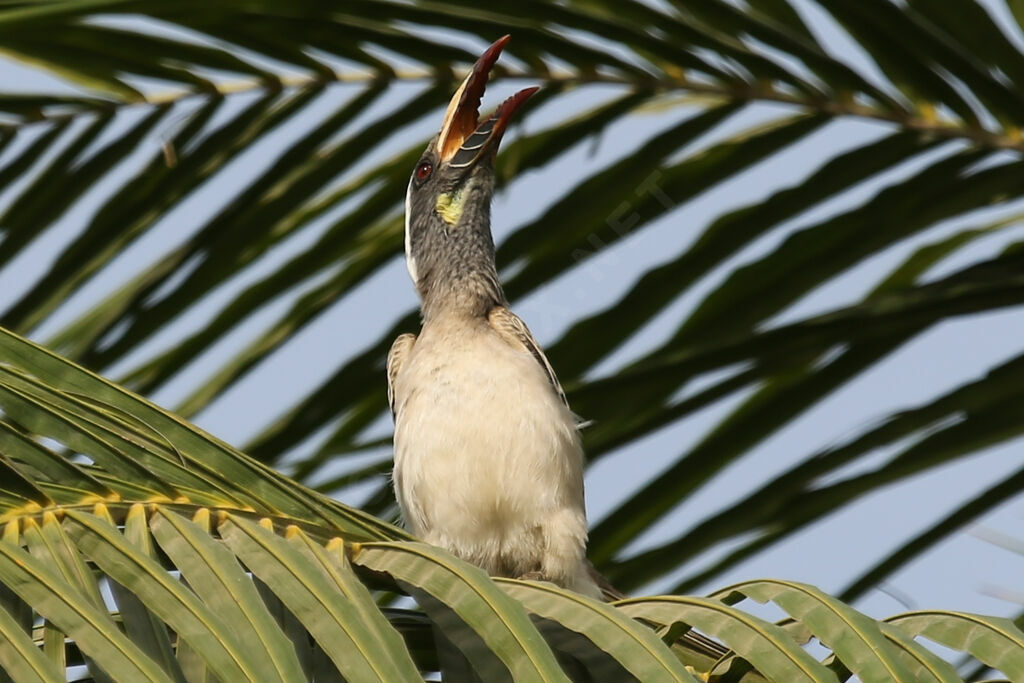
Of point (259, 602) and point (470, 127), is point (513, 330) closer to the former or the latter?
point (470, 127)

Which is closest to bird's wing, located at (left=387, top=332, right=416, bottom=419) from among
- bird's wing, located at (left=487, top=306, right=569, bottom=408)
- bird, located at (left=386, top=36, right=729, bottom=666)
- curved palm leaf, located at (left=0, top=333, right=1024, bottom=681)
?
bird, located at (left=386, top=36, right=729, bottom=666)

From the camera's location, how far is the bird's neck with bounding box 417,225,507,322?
4734mm

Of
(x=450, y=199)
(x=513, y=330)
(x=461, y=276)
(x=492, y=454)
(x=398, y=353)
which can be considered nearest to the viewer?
(x=492, y=454)

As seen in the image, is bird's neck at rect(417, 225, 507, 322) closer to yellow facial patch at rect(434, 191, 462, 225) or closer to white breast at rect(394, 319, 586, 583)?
yellow facial patch at rect(434, 191, 462, 225)

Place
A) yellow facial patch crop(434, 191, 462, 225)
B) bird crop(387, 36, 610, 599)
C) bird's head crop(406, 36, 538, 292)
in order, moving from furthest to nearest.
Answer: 1. yellow facial patch crop(434, 191, 462, 225)
2. bird's head crop(406, 36, 538, 292)
3. bird crop(387, 36, 610, 599)

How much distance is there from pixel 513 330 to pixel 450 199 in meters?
0.71

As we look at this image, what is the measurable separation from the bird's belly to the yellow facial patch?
95 cm

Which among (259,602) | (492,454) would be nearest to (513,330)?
(492,454)

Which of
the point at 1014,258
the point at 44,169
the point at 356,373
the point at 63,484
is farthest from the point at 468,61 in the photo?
the point at 63,484

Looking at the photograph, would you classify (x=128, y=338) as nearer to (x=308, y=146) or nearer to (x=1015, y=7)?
(x=308, y=146)

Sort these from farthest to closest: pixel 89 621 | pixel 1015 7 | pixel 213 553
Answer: pixel 1015 7 → pixel 213 553 → pixel 89 621

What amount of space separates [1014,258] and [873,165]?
346 mm

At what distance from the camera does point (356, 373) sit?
373 cm

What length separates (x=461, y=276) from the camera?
16.0 feet
